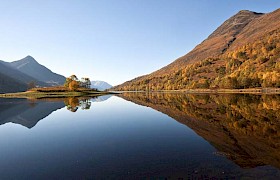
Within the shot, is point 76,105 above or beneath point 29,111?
above

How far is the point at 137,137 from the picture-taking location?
32500 mm

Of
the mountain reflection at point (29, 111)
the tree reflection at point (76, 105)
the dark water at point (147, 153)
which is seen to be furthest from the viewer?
the tree reflection at point (76, 105)

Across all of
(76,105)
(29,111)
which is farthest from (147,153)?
(76,105)

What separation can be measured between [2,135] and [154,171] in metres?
30.0

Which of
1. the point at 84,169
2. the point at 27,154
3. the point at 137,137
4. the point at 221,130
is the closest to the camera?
the point at 84,169

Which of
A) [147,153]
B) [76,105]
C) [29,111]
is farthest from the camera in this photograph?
[76,105]

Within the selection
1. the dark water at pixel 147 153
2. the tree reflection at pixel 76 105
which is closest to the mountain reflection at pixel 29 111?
the tree reflection at pixel 76 105

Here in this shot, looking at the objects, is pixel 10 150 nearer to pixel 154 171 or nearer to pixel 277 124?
pixel 154 171

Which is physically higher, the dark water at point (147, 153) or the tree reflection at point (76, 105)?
the tree reflection at point (76, 105)

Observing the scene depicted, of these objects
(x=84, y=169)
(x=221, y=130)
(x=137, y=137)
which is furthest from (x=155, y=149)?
→ (x=221, y=130)

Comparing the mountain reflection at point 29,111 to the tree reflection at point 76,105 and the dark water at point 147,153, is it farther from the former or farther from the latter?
the dark water at point 147,153

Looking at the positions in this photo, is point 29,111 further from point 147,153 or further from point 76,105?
point 147,153

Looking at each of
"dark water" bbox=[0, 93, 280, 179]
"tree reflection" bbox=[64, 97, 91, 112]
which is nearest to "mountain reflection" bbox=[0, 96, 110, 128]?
"tree reflection" bbox=[64, 97, 91, 112]

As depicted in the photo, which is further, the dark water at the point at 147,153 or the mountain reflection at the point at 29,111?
the mountain reflection at the point at 29,111
